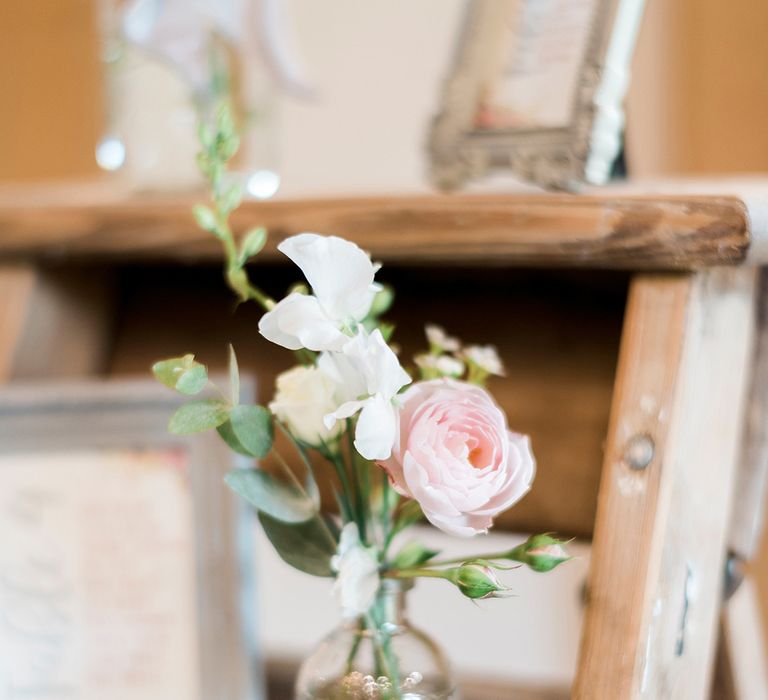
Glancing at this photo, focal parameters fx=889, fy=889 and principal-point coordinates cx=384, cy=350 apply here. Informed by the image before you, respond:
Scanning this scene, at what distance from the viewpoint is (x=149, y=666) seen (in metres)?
0.65

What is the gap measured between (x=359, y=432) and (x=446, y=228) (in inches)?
7.0

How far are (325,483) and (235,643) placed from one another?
0.48 feet

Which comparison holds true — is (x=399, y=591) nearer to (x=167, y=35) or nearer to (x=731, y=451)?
(x=731, y=451)

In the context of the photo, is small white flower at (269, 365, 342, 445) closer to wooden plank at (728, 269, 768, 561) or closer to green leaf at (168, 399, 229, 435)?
green leaf at (168, 399, 229, 435)

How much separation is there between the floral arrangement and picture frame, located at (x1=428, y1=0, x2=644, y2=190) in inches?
6.8

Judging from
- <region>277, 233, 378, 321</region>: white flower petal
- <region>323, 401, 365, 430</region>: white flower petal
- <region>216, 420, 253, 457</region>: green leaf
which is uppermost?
<region>277, 233, 378, 321</region>: white flower petal

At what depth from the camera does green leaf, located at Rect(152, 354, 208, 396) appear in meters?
0.45

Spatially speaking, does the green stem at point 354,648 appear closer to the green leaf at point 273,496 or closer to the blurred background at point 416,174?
the green leaf at point 273,496

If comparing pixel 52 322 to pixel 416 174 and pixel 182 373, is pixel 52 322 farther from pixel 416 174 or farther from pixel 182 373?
pixel 416 174

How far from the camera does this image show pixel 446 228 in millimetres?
541

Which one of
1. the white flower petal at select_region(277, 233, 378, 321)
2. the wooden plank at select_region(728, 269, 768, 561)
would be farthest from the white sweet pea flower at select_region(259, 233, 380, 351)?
the wooden plank at select_region(728, 269, 768, 561)

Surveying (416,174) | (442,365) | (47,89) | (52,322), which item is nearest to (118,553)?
(52,322)

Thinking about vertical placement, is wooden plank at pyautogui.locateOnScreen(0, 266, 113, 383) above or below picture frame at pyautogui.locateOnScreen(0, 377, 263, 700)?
above

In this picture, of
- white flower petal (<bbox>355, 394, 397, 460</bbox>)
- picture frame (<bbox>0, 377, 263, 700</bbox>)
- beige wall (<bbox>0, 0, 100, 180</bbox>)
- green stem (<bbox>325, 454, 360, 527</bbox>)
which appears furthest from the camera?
beige wall (<bbox>0, 0, 100, 180</bbox>)
